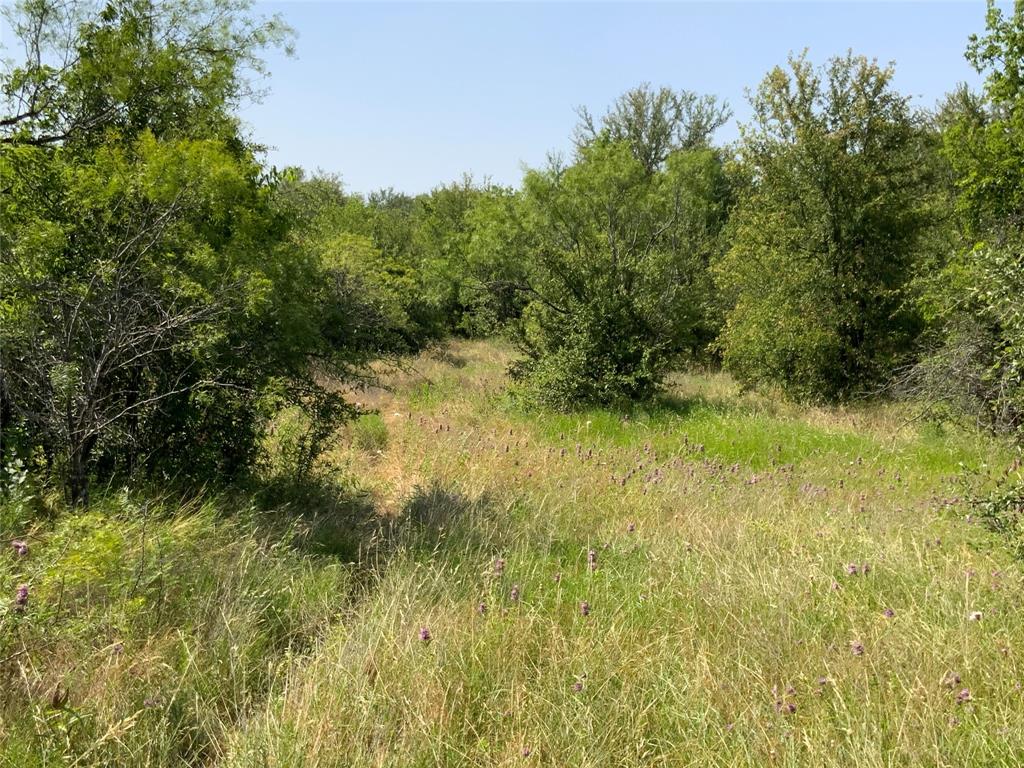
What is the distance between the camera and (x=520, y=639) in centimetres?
307

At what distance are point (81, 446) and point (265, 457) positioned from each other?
6.94ft

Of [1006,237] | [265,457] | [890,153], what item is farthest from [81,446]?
[890,153]

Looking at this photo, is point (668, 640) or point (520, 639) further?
point (668, 640)

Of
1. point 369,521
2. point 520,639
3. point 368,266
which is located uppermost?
point 368,266

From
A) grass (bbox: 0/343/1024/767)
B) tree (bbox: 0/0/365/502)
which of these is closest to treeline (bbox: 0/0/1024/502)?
tree (bbox: 0/0/365/502)

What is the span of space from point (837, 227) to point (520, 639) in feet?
43.7

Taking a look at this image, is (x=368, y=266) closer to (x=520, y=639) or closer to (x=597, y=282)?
(x=597, y=282)

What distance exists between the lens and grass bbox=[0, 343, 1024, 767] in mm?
2332

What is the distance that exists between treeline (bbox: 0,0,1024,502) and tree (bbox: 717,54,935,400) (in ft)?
0.17

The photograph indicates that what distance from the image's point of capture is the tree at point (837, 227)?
43.2 feet

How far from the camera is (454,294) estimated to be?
26562 millimetres

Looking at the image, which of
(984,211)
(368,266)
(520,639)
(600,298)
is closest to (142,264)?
(520,639)

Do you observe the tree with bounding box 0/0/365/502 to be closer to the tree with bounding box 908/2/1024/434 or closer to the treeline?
the treeline

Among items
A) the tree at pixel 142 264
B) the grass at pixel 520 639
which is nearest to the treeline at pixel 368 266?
the tree at pixel 142 264
